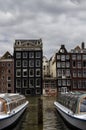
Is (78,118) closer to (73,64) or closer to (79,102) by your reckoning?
(79,102)

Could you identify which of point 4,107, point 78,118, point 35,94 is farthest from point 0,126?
point 35,94

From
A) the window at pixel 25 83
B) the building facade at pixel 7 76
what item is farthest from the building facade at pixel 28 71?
the building facade at pixel 7 76

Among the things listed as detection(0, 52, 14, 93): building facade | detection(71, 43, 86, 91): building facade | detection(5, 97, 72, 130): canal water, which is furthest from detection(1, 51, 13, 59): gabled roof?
detection(5, 97, 72, 130): canal water

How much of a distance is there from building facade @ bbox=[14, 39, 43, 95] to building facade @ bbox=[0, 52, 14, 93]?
4.75 ft

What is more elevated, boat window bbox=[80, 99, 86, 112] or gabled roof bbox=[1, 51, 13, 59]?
gabled roof bbox=[1, 51, 13, 59]

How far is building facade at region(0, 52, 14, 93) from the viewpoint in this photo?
396ft

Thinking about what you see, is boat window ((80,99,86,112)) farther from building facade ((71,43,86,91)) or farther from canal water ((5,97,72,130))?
building facade ((71,43,86,91))

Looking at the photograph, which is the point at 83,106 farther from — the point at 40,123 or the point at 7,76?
the point at 7,76

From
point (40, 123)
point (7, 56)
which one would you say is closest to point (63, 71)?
point (7, 56)

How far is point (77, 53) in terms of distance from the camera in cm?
12038

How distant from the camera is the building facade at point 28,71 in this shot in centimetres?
11950

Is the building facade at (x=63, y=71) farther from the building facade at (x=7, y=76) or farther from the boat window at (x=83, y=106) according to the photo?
the boat window at (x=83, y=106)

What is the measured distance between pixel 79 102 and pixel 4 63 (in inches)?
3849

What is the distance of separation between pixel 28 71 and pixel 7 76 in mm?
7372
